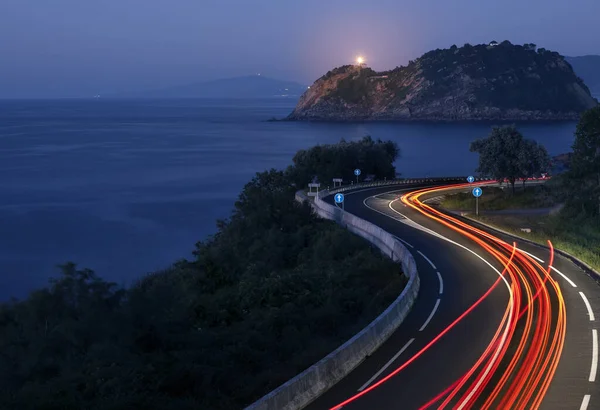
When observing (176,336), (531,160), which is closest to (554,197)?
(531,160)

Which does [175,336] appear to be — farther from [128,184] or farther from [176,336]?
[128,184]

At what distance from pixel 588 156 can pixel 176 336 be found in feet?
112

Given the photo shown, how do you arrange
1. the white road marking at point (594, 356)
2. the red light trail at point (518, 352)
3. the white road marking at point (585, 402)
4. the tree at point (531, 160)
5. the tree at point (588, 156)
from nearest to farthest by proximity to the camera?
1. the white road marking at point (585, 402)
2. the red light trail at point (518, 352)
3. the white road marking at point (594, 356)
4. the tree at point (588, 156)
5. the tree at point (531, 160)

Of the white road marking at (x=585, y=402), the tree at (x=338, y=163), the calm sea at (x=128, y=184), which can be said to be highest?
the white road marking at (x=585, y=402)

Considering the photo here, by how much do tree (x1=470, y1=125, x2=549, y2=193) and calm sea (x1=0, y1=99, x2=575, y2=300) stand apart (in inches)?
1069

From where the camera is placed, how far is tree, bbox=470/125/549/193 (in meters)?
52.7

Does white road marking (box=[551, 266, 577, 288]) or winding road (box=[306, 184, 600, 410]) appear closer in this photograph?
winding road (box=[306, 184, 600, 410])

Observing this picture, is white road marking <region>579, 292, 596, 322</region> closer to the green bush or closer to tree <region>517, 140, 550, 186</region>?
the green bush

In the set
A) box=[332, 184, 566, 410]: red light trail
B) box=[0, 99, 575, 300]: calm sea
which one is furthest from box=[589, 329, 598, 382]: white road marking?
box=[0, 99, 575, 300]: calm sea

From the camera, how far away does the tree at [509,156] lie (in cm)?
5269

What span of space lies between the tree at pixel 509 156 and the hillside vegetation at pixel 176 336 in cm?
2680

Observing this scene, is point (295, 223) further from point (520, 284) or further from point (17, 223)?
point (17, 223)

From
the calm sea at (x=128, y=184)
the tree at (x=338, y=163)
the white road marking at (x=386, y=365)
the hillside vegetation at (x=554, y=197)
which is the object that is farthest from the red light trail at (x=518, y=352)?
the tree at (x=338, y=163)

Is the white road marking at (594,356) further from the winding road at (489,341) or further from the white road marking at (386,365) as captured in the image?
the white road marking at (386,365)
